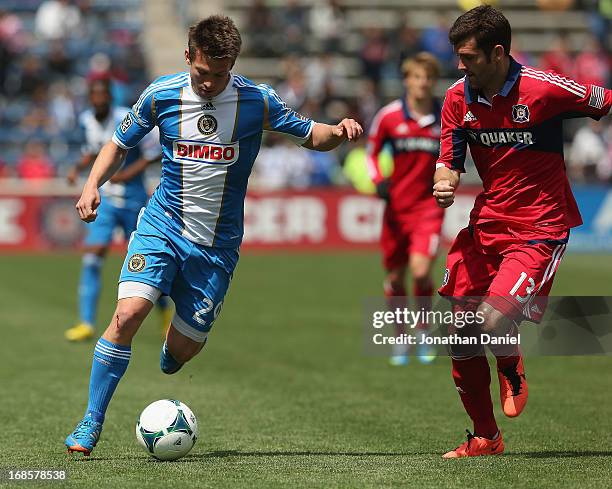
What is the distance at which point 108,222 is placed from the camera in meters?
12.5

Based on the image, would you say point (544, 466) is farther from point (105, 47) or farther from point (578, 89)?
point (105, 47)

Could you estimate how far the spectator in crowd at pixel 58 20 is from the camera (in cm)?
2766

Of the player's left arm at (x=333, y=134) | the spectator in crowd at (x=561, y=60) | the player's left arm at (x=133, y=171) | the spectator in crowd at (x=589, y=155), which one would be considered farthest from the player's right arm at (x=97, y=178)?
the spectator in crowd at (x=561, y=60)

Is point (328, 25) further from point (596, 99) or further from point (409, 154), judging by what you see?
point (596, 99)

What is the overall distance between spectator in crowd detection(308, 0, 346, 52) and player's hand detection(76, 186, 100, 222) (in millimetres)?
22789

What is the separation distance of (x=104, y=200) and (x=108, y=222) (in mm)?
232

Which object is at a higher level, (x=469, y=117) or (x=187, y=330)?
(x=469, y=117)

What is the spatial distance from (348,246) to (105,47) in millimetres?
8387

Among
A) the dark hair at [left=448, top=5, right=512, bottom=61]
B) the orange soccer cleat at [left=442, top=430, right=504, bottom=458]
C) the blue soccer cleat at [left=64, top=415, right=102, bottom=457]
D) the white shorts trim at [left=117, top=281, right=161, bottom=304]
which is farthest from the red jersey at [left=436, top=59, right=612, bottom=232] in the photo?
the blue soccer cleat at [left=64, top=415, right=102, bottom=457]

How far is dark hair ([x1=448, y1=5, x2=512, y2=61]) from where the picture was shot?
251 inches

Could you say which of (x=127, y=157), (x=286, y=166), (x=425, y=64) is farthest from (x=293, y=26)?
(x=425, y=64)

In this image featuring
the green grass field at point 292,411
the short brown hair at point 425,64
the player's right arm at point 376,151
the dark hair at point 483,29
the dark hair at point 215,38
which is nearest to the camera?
the green grass field at point 292,411

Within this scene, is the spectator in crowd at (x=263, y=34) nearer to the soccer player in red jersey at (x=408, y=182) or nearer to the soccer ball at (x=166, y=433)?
the soccer player in red jersey at (x=408, y=182)

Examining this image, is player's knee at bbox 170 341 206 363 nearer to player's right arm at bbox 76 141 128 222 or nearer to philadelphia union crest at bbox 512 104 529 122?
player's right arm at bbox 76 141 128 222
